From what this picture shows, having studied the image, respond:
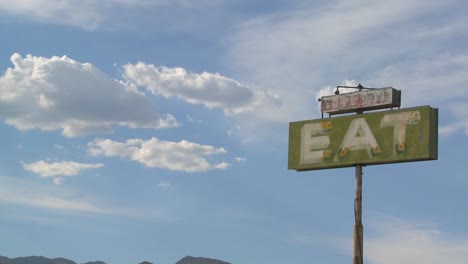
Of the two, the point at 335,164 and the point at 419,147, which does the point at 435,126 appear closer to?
the point at 419,147

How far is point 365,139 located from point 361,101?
193 cm

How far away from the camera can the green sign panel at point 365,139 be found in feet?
111

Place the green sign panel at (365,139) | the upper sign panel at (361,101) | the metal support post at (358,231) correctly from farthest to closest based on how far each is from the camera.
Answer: the upper sign panel at (361,101), the metal support post at (358,231), the green sign panel at (365,139)

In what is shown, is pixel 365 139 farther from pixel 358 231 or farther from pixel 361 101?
pixel 358 231

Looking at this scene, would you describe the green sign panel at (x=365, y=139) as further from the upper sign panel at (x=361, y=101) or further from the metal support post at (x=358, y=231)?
the metal support post at (x=358, y=231)

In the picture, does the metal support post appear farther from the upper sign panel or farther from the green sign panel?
the upper sign panel

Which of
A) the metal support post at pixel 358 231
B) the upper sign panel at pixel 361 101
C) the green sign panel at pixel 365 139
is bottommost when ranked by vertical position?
the metal support post at pixel 358 231

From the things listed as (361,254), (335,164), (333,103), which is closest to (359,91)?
(333,103)

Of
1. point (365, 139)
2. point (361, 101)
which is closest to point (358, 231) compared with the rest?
point (365, 139)

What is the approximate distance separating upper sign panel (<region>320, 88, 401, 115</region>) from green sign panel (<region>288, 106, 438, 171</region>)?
42cm

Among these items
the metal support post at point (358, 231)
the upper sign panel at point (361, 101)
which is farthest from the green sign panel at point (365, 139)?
the metal support post at point (358, 231)

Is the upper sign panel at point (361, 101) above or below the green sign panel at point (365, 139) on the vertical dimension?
above

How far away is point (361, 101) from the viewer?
119ft

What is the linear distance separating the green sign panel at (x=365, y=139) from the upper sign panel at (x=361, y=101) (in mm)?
420
